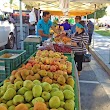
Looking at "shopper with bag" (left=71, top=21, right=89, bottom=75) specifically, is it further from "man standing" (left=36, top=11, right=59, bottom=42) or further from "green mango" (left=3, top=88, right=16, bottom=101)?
"green mango" (left=3, top=88, right=16, bottom=101)

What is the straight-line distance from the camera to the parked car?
10.2m

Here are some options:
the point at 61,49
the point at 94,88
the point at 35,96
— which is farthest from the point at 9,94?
the point at 94,88

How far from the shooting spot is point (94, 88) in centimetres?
610

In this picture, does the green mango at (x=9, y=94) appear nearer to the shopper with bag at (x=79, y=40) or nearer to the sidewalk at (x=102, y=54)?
the shopper with bag at (x=79, y=40)

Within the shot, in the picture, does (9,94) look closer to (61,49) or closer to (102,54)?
(61,49)

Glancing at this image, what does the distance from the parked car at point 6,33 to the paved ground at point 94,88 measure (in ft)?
13.5

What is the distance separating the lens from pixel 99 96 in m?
5.47

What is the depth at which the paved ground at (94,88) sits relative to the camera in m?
4.93

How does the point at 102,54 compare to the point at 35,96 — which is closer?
the point at 35,96

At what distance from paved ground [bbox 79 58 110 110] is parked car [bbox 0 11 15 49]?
412 cm

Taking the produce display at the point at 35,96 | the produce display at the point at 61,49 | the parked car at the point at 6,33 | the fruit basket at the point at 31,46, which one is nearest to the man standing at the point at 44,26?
the fruit basket at the point at 31,46

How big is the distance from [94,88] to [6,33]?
615cm

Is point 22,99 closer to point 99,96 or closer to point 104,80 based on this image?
point 99,96

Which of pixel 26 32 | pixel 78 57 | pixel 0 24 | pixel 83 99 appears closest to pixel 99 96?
pixel 83 99
